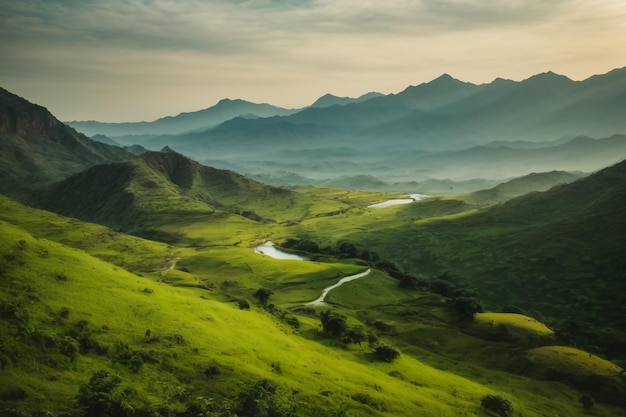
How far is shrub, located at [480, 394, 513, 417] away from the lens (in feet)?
252

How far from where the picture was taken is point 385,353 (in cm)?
8981

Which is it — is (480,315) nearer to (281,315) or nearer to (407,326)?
(407,326)

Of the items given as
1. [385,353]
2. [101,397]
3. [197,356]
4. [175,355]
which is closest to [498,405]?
[385,353]

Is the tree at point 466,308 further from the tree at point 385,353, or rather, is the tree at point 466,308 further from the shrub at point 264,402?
the shrub at point 264,402

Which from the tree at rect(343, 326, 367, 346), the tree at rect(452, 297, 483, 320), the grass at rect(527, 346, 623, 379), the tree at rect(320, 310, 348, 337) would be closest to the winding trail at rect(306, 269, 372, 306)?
the tree at rect(452, 297, 483, 320)

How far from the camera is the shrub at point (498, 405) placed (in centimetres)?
7669

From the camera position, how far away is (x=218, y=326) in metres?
75.3

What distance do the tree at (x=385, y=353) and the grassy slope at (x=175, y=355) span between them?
1.51 metres

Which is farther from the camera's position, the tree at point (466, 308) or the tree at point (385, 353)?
the tree at point (466, 308)

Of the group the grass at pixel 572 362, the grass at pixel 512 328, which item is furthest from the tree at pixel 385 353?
the grass at pixel 512 328

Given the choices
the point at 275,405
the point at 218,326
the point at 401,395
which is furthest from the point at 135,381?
the point at 401,395

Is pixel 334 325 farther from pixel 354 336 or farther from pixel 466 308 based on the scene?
pixel 466 308

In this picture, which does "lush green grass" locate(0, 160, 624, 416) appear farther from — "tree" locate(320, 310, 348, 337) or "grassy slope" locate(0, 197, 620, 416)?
"tree" locate(320, 310, 348, 337)

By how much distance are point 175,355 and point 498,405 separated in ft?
181
